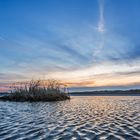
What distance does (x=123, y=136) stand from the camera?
10992 mm

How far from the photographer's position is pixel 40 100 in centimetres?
3894

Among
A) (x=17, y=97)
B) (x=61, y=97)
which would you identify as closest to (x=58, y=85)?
(x=61, y=97)

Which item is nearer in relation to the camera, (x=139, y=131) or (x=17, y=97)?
(x=139, y=131)

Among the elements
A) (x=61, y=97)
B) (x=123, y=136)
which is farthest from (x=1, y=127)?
(x=61, y=97)

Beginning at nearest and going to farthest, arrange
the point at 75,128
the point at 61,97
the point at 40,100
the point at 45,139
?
the point at 45,139, the point at 75,128, the point at 40,100, the point at 61,97

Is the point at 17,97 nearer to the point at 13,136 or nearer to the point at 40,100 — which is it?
the point at 40,100

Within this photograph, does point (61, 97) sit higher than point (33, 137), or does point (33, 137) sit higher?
point (61, 97)

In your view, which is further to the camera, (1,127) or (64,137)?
(1,127)

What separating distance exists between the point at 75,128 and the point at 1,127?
383cm

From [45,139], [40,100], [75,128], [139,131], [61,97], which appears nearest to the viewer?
[45,139]

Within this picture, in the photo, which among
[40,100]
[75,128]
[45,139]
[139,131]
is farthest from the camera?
[40,100]

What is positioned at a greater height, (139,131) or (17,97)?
(17,97)

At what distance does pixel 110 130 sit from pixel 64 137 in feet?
8.87

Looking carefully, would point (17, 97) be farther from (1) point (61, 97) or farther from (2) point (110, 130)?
→ (2) point (110, 130)
